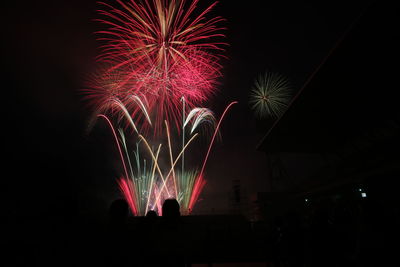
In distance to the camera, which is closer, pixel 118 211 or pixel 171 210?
pixel 171 210

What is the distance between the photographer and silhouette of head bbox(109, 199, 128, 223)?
3377mm

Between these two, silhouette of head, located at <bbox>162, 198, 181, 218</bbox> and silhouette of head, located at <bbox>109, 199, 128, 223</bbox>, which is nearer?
silhouette of head, located at <bbox>162, 198, 181, 218</bbox>

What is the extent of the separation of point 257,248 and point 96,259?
11563 millimetres

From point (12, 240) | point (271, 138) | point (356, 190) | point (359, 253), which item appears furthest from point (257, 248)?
point (271, 138)

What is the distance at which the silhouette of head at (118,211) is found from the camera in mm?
3377

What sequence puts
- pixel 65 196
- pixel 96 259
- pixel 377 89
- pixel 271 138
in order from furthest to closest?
1. pixel 271 138
2. pixel 377 89
3. pixel 65 196
4. pixel 96 259

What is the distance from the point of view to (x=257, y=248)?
12.6 metres

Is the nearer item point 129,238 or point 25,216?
point 129,238

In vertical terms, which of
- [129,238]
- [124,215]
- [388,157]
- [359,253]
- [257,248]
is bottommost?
[257,248]

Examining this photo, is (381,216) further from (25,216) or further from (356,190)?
(356,190)

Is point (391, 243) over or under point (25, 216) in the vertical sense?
under

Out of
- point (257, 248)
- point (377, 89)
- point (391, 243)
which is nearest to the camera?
point (391, 243)

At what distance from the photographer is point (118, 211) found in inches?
140

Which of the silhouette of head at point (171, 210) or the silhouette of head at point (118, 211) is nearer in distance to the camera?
the silhouette of head at point (171, 210)
